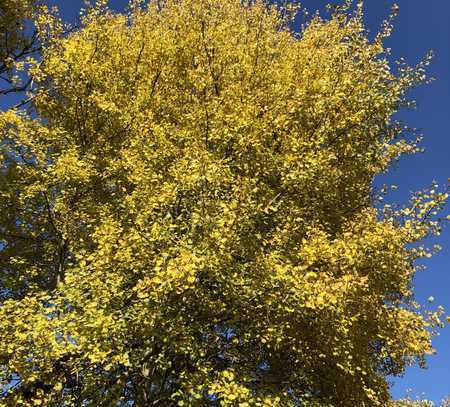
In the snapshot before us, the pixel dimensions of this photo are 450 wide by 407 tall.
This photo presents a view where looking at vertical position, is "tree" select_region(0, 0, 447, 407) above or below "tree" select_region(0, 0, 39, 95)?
below

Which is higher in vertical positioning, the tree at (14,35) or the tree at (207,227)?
the tree at (14,35)

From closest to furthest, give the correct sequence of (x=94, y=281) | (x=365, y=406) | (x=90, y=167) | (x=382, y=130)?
(x=94, y=281), (x=365, y=406), (x=90, y=167), (x=382, y=130)

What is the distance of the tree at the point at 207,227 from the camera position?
9.97 meters

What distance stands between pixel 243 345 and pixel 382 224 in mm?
5343

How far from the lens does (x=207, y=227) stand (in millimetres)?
10164

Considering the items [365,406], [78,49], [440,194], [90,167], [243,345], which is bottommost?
[365,406]

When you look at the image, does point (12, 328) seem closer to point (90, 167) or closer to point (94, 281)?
point (94, 281)

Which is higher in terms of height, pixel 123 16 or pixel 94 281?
pixel 123 16

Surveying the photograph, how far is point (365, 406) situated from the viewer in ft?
39.7

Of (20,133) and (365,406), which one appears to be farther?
(20,133)

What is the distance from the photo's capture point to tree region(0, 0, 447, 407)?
9969 millimetres

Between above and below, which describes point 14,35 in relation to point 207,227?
above

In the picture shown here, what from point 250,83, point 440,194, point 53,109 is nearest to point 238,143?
point 250,83

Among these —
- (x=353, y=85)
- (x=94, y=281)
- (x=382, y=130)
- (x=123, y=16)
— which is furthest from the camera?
(x=123, y=16)
